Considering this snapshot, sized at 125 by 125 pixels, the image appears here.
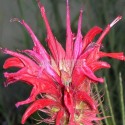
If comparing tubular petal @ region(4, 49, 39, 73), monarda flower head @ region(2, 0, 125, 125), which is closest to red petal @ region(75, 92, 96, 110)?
monarda flower head @ region(2, 0, 125, 125)

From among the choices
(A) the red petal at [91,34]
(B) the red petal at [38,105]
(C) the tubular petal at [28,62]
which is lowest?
(B) the red petal at [38,105]

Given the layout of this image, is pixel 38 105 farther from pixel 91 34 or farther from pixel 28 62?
pixel 91 34

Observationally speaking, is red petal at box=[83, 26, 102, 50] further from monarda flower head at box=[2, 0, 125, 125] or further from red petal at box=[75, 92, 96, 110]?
red petal at box=[75, 92, 96, 110]

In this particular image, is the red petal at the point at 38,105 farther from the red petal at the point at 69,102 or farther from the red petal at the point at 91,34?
the red petal at the point at 91,34

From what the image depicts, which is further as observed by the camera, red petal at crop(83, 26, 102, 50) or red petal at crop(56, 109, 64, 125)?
red petal at crop(83, 26, 102, 50)

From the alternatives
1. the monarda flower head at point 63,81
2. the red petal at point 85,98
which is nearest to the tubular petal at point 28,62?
the monarda flower head at point 63,81

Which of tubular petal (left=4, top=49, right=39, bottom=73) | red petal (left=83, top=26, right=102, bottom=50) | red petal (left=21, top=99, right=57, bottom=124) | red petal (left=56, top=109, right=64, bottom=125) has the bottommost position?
red petal (left=56, top=109, right=64, bottom=125)

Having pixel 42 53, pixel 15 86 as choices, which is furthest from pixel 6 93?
pixel 42 53

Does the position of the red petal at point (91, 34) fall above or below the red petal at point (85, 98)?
above

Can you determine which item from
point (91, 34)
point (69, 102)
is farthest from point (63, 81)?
point (91, 34)
